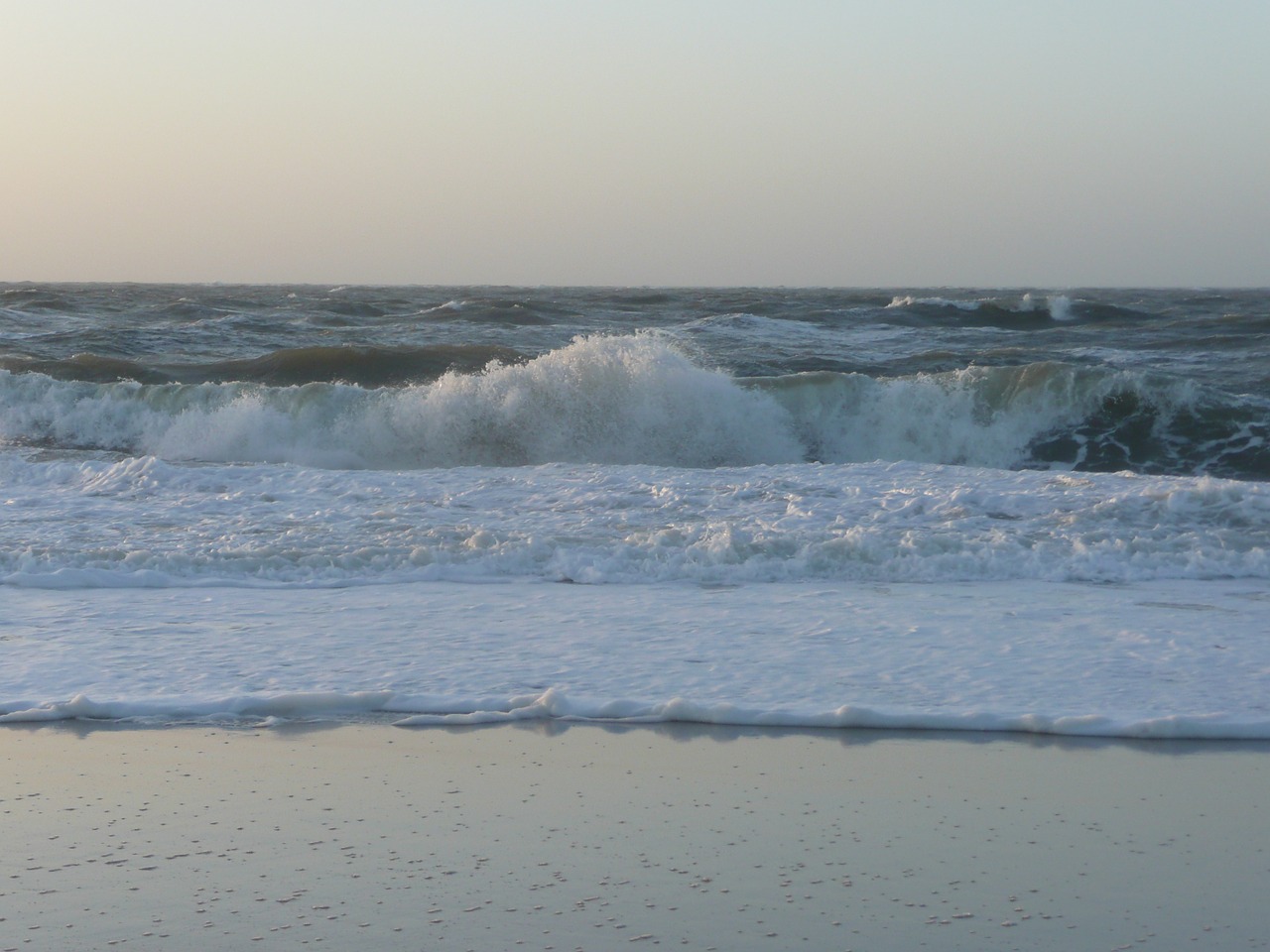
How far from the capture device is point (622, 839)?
3.16 metres

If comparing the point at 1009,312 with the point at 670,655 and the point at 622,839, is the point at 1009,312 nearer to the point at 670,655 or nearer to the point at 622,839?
the point at 670,655

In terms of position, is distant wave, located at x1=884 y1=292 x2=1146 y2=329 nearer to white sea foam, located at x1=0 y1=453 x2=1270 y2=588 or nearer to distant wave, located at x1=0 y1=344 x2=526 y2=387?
distant wave, located at x1=0 y1=344 x2=526 y2=387

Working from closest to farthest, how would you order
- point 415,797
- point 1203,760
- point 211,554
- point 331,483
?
point 415,797 → point 1203,760 → point 211,554 → point 331,483

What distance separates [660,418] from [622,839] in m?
9.41

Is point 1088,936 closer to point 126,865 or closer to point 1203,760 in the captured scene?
point 1203,760

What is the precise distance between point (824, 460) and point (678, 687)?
8835mm

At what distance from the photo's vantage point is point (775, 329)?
22156 millimetres

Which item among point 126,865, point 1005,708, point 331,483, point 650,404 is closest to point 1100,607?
point 1005,708

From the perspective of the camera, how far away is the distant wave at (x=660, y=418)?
1249 cm

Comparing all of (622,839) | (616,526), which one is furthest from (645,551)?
(622,839)

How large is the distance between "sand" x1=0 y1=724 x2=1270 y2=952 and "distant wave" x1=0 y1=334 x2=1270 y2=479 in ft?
27.2

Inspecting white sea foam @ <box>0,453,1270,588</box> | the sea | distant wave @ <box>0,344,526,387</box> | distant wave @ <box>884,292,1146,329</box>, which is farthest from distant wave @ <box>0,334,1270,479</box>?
distant wave @ <box>884,292,1146,329</box>

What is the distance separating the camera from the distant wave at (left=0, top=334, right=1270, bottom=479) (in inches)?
492

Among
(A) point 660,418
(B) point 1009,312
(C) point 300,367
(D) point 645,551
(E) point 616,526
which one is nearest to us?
(D) point 645,551
